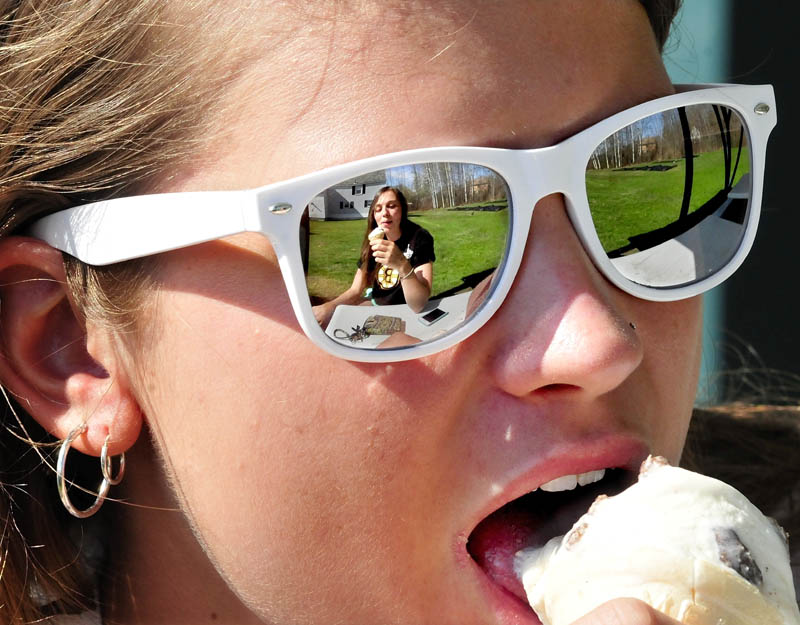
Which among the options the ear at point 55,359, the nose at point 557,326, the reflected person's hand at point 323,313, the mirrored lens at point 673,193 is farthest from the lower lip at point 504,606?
the ear at point 55,359

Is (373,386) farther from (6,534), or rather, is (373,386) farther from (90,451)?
(6,534)

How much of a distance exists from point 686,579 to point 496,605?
40 cm

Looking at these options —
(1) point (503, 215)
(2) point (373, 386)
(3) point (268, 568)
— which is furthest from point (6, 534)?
(1) point (503, 215)

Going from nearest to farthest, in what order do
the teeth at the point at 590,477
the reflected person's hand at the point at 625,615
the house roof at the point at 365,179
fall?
1. the reflected person's hand at the point at 625,615
2. the house roof at the point at 365,179
3. the teeth at the point at 590,477

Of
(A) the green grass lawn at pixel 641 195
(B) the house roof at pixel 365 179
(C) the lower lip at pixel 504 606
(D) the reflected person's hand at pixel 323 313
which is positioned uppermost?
(B) the house roof at pixel 365 179

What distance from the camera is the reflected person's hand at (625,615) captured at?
133 cm

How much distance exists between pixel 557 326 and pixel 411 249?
264mm

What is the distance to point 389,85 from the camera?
1.68 meters

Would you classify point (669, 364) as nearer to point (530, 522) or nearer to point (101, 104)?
point (530, 522)

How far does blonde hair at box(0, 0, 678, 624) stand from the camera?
1.80 m

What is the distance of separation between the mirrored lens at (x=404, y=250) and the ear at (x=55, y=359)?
1.60ft

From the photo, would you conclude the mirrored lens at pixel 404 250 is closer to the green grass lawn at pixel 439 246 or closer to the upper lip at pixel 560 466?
the green grass lawn at pixel 439 246

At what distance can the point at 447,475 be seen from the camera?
1713mm

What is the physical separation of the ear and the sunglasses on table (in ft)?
0.28
